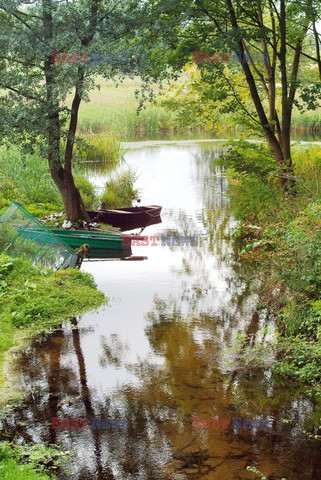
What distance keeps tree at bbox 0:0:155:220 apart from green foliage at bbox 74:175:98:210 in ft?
13.9

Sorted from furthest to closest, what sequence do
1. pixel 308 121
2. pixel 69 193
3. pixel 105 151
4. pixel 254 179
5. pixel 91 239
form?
pixel 308 121, pixel 105 151, pixel 69 193, pixel 91 239, pixel 254 179

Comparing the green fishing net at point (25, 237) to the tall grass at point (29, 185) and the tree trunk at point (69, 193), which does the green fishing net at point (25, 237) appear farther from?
the tall grass at point (29, 185)

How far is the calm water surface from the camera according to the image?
652cm

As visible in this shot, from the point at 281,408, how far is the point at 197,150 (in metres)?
29.1

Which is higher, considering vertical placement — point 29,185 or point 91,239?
point 29,185

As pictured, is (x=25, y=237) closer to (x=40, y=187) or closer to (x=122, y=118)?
(x=40, y=187)

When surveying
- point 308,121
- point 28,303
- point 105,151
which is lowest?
→ point 28,303

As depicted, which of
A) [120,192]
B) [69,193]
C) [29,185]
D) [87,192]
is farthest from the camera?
[120,192]

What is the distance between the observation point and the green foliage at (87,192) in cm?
2033

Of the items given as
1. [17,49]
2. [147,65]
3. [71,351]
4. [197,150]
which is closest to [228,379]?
[71,351]

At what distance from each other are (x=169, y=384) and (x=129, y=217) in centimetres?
1072

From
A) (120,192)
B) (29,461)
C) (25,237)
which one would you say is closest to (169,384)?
(29,461)

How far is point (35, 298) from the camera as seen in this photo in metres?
10.8

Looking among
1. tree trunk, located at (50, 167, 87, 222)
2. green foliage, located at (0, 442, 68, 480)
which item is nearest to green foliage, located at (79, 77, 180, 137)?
tree trunk, located at (50, 167, 87, 222)
